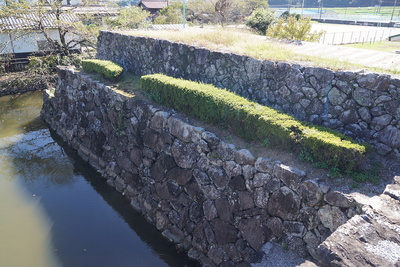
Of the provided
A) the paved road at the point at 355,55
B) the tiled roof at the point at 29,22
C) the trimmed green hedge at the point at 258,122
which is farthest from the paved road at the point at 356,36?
the tiled roof at the point at 29,22

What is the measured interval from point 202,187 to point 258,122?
6.26 ft

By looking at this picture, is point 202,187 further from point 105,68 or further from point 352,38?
point 352,38

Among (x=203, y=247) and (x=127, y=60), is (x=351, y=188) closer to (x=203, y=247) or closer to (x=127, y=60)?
(x=203, y=247)

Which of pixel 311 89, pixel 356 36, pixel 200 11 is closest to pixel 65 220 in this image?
pixel 311 89

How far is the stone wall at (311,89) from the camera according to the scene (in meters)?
5.59

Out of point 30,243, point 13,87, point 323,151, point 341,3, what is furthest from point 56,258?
point 341,3

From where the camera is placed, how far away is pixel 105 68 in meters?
11.2

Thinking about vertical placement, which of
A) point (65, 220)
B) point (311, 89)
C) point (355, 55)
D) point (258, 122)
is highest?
point (355, 55)

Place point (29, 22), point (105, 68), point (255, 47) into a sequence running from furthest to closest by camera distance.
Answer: point (29, 22)
point (105, 68)
point (255, 47)

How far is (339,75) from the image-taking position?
607cm

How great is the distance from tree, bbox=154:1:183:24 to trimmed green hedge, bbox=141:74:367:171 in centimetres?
1861

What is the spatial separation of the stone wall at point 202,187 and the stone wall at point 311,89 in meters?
1.67

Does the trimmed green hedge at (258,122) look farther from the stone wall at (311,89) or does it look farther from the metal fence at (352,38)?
the metal fence at (352,38)

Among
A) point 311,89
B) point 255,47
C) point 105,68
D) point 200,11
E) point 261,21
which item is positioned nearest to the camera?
point 311,89
